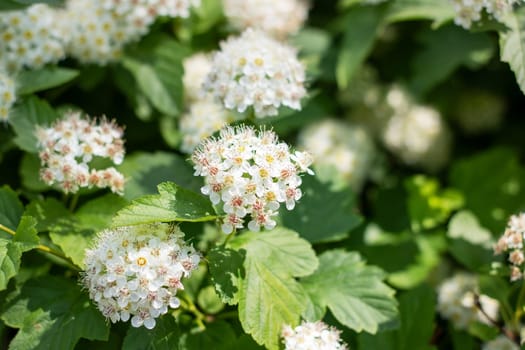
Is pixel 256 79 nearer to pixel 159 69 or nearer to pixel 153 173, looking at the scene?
pixel 153 173

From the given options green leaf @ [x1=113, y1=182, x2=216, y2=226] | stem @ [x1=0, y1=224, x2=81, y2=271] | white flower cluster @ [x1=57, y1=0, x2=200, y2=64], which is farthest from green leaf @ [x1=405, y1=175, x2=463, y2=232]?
stem @ [x1=0, y1=224, x2=81, y2=271]

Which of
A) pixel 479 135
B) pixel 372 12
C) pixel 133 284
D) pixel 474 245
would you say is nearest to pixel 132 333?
pixel 133 284

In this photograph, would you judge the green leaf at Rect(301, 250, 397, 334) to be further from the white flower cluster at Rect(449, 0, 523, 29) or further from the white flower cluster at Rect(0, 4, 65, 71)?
the white flower cluster at Rect(0, 4, 65, 71)

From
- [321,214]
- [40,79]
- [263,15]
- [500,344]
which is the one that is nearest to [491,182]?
[500,344]

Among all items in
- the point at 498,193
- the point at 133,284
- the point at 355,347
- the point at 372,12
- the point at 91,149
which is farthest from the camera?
the point at 498,193

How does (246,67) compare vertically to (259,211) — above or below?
above

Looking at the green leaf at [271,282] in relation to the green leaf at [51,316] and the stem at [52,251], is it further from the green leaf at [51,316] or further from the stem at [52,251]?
the stem at [52,251]

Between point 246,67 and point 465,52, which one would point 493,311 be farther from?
point 246,67
